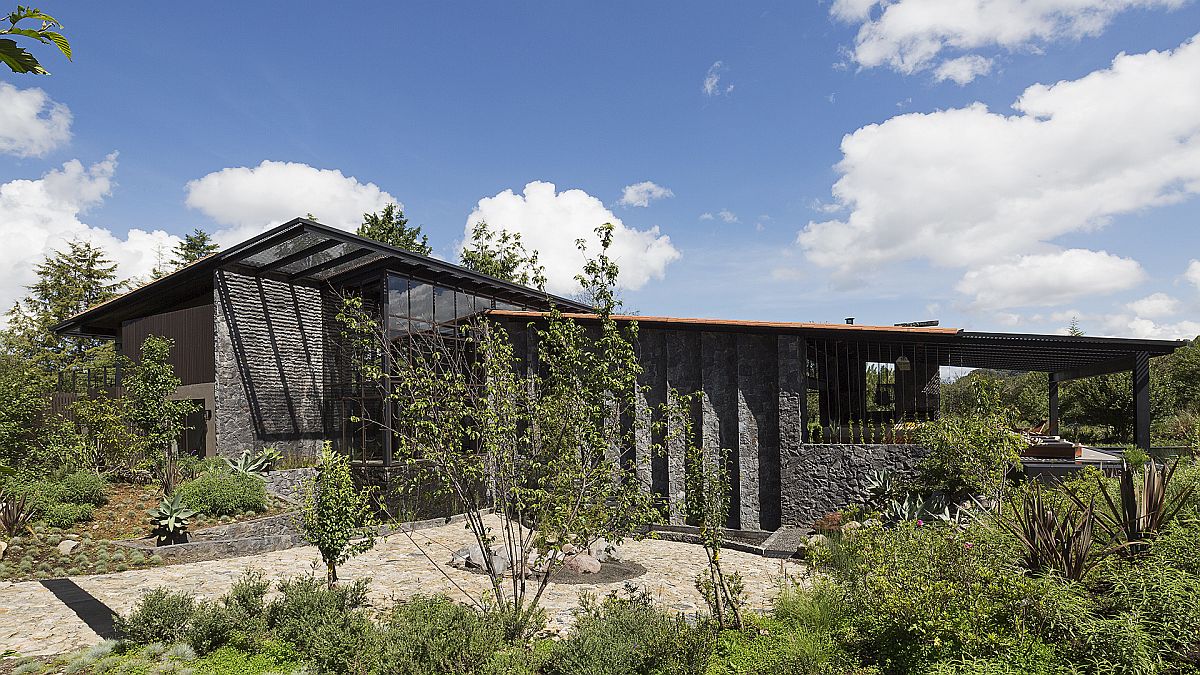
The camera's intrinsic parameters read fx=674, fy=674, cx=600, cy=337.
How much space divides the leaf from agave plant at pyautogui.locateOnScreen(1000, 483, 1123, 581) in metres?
8.05

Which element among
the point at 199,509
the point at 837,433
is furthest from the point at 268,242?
the point at 837,433

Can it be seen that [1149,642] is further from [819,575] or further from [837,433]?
[837,433]

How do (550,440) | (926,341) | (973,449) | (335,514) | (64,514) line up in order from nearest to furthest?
(550,440) < (335,514) < (973,449) < (64,514) < (926,341)

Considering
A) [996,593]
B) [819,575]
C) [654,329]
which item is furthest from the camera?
[654,329]

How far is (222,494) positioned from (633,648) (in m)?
11.1

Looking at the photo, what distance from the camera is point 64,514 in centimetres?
1233

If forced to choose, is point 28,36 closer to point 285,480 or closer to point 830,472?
point 830,472

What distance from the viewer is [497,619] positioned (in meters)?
6.72

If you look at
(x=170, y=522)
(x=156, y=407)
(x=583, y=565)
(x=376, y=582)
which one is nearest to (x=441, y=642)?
(x=376, y=582)

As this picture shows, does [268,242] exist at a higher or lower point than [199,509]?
higher

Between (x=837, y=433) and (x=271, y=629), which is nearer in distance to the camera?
(x=271, y=629)

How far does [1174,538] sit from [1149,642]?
2198 millimetres

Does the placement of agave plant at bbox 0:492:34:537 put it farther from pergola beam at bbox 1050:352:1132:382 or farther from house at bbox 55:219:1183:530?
pergola beam at bbox 1050:352:1132:382

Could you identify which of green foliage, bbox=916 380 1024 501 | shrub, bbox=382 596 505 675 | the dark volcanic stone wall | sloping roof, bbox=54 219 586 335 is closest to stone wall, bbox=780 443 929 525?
green foliage, bbox=916 380 1024 501
